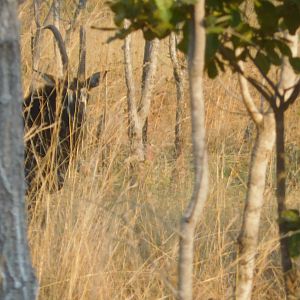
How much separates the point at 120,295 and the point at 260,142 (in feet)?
3.06

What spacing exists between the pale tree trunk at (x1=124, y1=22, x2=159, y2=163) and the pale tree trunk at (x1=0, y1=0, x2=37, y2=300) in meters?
2.48

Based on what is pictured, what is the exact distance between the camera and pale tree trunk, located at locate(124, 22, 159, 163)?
4473mm

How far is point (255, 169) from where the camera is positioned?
2229 mm

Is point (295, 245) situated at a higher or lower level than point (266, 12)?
lower

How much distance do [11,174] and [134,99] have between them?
3161 mm

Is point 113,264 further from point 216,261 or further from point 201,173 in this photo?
point 201,173

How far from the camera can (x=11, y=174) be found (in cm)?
159

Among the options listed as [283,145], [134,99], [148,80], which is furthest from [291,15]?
[148,80]

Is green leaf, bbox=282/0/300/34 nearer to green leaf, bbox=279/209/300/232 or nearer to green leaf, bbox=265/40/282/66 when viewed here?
green leaf, bbox=265/40/282/66

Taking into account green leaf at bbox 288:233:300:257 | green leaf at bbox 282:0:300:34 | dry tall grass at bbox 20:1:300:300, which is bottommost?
dry tall grass at bbox 20:1:300:300

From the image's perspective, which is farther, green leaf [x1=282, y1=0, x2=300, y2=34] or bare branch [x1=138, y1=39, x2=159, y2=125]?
bare branch [x1=138, y1=39, x2=159, y2=125]

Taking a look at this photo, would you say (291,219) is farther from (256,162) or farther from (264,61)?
(264,61)

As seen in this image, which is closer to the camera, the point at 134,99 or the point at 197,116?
the point at 197,116

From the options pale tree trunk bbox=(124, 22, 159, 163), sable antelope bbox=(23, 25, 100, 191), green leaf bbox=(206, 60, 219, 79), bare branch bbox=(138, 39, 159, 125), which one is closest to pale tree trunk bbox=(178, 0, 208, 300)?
green leaf bbox=(206, 60, 219, 79)
